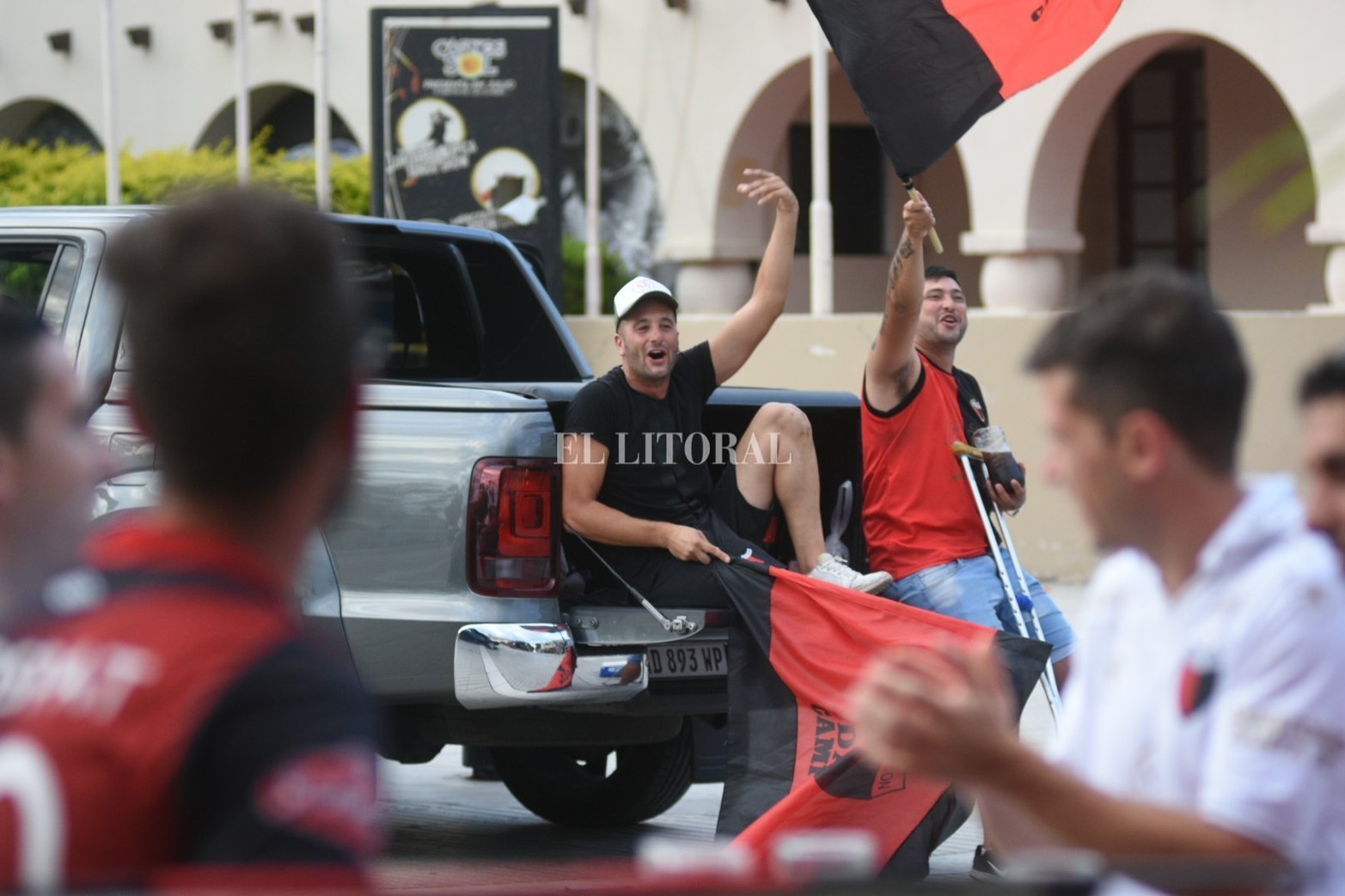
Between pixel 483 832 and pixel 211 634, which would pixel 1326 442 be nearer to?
pixel 211 634

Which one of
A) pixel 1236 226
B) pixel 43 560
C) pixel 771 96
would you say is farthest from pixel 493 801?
pixel 1236 226

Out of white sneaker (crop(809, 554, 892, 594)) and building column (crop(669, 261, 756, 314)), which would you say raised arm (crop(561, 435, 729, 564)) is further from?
building column (crop(669, 261, 756, 314))

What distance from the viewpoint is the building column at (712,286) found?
57.9 feet

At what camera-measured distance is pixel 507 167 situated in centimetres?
1525

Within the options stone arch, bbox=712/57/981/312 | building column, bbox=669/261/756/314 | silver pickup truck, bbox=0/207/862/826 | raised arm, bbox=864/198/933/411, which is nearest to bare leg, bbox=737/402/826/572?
raised arm, bbox=864/198/933/411

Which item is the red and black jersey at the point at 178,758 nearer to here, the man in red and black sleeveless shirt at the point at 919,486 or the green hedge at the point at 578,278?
the man in red and black sleeveless shirt at the point at 919,486

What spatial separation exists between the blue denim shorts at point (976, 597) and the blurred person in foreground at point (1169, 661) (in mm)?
3675

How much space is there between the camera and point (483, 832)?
7.08 m

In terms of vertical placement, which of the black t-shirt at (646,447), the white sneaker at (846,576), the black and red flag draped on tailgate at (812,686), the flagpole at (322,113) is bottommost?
the black and red flag draped on tailgate at (812,686)

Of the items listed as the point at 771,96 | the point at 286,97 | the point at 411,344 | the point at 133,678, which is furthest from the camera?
the point at 286,97

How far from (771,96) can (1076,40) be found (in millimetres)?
11474

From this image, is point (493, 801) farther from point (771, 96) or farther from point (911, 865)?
point (771, 96)

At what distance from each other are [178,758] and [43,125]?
22.5m

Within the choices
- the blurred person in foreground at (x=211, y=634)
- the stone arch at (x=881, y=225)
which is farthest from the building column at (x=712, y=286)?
the blurred person in foreground at (x=211, y=634)
